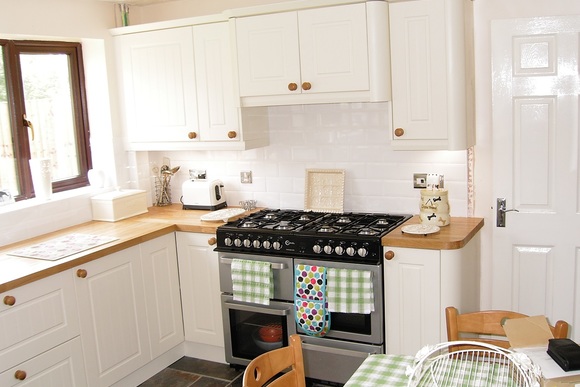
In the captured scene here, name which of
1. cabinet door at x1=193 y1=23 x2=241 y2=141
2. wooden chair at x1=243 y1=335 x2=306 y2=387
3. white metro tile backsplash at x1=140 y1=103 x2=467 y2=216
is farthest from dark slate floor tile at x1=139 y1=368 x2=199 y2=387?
wooden chair at x1=243 y1=335 x2=306 y2=387

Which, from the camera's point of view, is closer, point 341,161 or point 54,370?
point 54,370

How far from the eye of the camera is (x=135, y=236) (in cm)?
378

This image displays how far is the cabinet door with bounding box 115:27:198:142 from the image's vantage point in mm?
4188

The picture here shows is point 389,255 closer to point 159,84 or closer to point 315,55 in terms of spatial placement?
point 315,55

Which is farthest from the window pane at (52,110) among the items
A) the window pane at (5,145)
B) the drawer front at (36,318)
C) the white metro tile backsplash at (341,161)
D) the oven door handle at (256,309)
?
the oven door handle at (256,309)

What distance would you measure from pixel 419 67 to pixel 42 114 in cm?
249

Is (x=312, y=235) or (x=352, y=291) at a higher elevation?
(x=312, y=235)

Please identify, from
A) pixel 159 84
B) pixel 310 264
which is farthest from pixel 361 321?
pixel 159 84

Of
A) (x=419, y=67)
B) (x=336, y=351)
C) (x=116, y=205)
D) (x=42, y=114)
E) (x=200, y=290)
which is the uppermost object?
(x=419, y=67)

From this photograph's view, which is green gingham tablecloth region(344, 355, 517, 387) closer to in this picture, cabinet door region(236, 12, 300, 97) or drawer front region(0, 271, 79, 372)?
drawer front region(0, 271, 79, 372)

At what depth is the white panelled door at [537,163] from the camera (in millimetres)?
3436

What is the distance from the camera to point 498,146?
3641 mm

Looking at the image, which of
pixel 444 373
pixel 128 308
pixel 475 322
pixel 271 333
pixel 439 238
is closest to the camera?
pixel 444 373

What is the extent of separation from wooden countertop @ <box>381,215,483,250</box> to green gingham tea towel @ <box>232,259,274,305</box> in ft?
2.43
